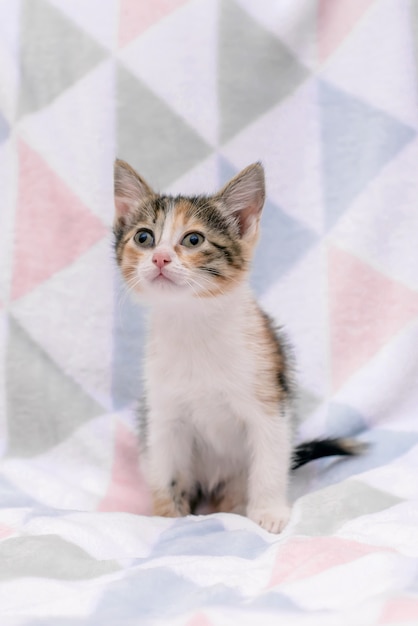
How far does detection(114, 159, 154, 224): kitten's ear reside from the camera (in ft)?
5.37

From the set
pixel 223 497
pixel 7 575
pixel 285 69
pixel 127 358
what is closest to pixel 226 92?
pixel 285 69

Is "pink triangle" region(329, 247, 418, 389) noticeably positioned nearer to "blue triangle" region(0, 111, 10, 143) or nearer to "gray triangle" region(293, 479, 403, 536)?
"gray triangle" region(293, 479, 403, 536)

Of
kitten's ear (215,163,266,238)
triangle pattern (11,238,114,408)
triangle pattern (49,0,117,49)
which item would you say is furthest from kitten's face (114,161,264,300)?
triangle pattern (49,0,117,49)

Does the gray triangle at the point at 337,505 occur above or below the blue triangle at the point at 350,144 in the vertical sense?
below

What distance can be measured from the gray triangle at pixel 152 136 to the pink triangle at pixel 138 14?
110 millimetres

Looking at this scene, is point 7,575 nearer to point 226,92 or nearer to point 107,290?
point 107,290

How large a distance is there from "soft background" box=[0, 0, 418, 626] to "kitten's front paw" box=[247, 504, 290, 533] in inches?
17.3

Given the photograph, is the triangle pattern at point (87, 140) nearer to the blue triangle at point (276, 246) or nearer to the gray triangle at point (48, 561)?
the blue triangle at point (276, 246)

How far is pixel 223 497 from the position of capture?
1.70m

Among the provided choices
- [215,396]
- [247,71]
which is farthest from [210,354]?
[247,71]

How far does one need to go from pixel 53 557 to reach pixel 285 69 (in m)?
1.48

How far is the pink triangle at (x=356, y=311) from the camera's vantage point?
2.01m

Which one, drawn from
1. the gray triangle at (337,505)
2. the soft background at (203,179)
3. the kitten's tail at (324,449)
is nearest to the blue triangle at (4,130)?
the soft background at (203,179)

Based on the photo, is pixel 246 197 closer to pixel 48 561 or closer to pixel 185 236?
pixel 185 236
